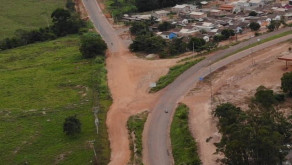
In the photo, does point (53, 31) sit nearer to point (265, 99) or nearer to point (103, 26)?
point (103, 26)

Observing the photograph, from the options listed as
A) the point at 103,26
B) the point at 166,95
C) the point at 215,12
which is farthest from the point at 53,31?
the point at 166,95

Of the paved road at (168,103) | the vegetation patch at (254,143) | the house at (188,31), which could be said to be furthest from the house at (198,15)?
the vegetation patch at (254,143)

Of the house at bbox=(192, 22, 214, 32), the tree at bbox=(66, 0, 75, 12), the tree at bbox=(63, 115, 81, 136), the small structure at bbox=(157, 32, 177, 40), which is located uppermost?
the tree at bbox=(66, 0, 75, 12)

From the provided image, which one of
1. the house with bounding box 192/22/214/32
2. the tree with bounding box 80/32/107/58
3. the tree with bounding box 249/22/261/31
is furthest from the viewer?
the house with bounding box 192/22/214/32

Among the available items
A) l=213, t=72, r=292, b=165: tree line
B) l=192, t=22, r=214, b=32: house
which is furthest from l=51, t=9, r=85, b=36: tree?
l=213, t=72, r=292, b=165: tree line

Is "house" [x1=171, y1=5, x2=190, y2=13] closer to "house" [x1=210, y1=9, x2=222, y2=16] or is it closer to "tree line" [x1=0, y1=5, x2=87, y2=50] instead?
"house" [x1=210, y1=9, x2=222, y2=16]

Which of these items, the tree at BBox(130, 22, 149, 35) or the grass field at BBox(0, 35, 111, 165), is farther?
the tree at BBox(130, 22, 149, 35)

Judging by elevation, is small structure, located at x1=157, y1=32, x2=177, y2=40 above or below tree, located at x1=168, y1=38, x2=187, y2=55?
above
